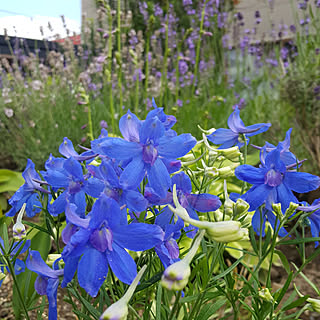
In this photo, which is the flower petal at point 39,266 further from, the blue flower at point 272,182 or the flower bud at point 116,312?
the blue flower at point 272,182

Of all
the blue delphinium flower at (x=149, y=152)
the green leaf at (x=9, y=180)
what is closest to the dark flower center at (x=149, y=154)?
the blue delphinium flower at (x=149, y=152)

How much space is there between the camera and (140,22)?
8188mm

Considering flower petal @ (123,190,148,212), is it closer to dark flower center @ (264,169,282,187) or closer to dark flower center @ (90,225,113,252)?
dark flower center @ (90,225,113,252)

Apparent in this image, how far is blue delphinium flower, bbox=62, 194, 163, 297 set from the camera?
439mm

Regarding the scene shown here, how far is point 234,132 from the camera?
0.78m

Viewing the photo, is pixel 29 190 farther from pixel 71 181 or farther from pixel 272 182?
pixel 272 182

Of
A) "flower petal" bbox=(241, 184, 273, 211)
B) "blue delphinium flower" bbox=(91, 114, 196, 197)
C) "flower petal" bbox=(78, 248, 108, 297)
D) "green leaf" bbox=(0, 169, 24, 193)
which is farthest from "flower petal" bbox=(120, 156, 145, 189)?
"green leaf" bbox=(0, 169, 24, 193)

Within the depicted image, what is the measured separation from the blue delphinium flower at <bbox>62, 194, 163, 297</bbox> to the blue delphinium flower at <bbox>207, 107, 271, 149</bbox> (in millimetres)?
342

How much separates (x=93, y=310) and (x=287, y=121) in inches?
129

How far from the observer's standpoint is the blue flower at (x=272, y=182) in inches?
24.1

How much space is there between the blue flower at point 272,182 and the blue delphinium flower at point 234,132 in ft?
0.47

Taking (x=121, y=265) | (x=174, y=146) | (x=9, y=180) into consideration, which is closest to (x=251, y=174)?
(x=174, y=146)

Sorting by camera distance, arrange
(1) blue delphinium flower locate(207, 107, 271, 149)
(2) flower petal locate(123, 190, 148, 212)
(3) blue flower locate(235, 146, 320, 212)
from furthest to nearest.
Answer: (1) blue delphinium flower locate(207, 107, 271, 149) < (3) blue flower locate(235, 146, 320, 212) < (2) flower petal locate(123, 190, 148, 212)

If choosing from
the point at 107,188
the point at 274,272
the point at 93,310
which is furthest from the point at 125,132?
the point at 274,272
